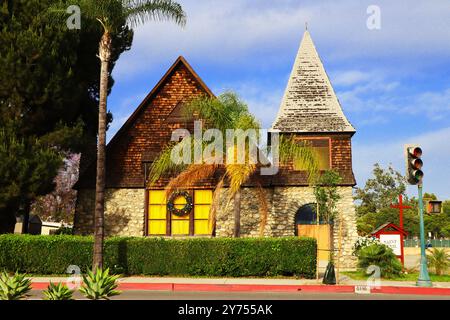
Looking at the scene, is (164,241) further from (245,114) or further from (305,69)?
(305,69)

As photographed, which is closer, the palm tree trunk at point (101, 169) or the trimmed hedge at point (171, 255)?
the palm tree trunk at point (101, 169)

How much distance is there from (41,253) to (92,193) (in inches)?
208

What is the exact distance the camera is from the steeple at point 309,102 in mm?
22516

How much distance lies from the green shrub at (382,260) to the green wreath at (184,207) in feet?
25.2

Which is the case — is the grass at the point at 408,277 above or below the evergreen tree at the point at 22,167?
below

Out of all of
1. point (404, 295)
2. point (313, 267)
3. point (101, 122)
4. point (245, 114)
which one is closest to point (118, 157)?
point (101, 122)

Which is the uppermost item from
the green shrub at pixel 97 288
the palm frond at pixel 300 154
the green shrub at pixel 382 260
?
the palm frond at pixel 300 154

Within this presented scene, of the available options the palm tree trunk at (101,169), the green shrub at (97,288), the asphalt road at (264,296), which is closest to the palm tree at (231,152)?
the palm tree trunk at (101,169)

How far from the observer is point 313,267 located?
16.9m

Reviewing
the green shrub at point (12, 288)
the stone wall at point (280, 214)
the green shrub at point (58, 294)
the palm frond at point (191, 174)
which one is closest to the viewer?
the green shrub at point (58, 294)

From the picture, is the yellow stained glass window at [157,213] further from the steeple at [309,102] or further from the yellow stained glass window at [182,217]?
the steeple at [309,102]

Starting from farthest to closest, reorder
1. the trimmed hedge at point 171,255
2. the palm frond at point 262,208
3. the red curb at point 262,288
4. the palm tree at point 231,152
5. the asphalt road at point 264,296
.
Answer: the palm frond at point 262,208 < the palm tree at point 231,152 < the trimmed hedge at point 171,255 < the red curb at point 262,288 < the asphalt road at point 264,296

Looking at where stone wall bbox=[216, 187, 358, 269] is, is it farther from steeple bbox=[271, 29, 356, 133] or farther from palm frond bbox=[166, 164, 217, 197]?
steeple bbox=[271, 29, 356, 133]
